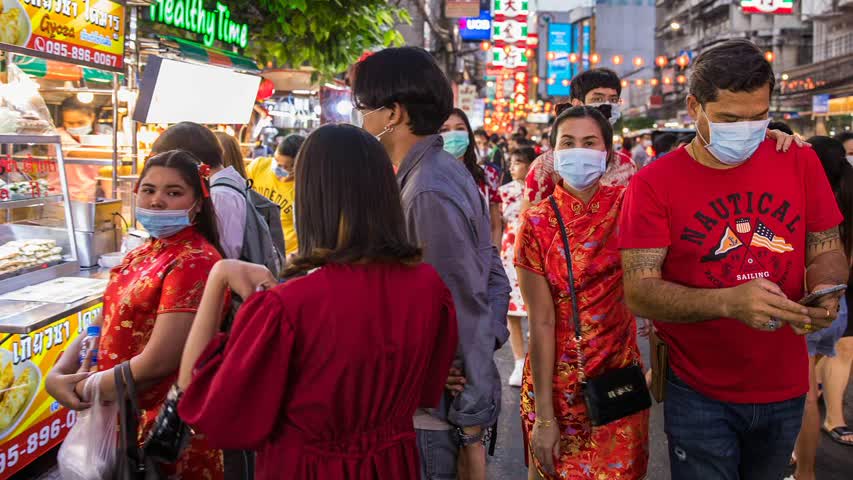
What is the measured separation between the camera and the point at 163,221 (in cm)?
303

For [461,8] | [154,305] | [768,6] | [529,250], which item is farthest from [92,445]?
[768,6]

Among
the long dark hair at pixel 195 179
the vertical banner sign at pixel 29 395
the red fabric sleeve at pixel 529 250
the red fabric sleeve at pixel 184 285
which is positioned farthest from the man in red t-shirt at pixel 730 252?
the vertical banner sign at pixel 29 395

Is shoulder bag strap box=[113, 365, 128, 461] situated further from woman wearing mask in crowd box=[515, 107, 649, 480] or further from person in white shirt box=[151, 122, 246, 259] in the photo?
woman wearing mask in crowd box=[515, 107, 649, 480]

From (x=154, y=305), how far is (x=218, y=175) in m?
1.60

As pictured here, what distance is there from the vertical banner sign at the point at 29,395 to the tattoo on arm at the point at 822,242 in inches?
137

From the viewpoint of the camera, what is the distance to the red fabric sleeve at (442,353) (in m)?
2.25

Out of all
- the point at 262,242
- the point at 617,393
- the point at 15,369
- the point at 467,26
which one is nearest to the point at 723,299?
the point at 617,393

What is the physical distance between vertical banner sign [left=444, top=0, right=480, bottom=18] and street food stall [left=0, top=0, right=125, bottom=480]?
47.5 feet

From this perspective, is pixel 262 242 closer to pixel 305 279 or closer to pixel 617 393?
pixel 617 393

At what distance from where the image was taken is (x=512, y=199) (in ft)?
26.5

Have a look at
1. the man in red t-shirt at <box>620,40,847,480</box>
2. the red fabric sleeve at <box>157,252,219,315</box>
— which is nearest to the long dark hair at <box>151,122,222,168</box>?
the red fabric sleeve at <box>157,252,219,315</box>

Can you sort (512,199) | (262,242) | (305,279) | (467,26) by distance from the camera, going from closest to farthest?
1. (305,279)
2. (262,242)
3. (512,199)
4. (467,26)

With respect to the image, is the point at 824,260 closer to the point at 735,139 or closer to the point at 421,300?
the point at 735,139

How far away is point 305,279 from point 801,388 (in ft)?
5.90
